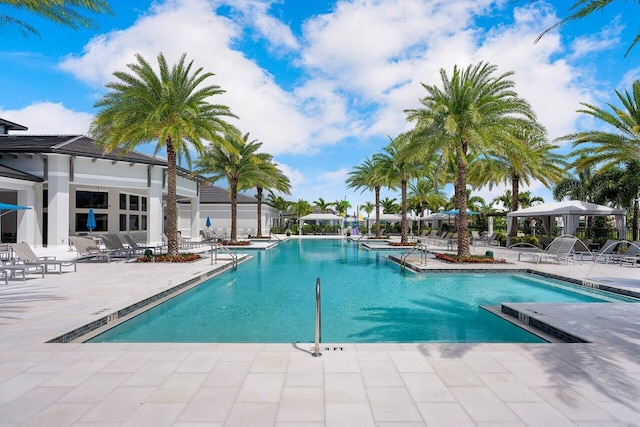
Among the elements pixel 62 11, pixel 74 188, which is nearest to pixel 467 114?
pixel 62 11

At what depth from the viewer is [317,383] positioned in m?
3.74

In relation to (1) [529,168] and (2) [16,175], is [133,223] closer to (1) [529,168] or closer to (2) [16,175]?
(2) [16,175]

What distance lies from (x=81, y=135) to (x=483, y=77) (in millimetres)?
25911

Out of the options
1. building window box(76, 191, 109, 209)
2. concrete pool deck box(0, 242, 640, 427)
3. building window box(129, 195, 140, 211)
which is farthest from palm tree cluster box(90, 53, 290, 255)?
building window box(129, 195, 140, 211)

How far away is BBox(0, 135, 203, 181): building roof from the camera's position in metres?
20.3

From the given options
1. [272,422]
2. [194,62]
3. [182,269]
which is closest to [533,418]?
[272,422]

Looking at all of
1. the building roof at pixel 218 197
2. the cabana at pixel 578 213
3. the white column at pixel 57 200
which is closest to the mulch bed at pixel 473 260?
the cabana at pixel 578 213

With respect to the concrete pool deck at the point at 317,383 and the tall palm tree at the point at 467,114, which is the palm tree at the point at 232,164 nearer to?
the tall palm tree at the point at 467,114

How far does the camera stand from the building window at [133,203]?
2903 cm

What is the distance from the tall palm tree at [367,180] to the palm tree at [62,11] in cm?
2191

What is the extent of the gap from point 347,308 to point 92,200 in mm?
25315

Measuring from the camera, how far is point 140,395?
11.3ft

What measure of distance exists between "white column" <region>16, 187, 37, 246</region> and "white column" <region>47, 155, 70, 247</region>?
1098 mm

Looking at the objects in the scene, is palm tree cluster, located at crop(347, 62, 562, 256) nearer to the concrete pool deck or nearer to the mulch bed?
the mulch bed
